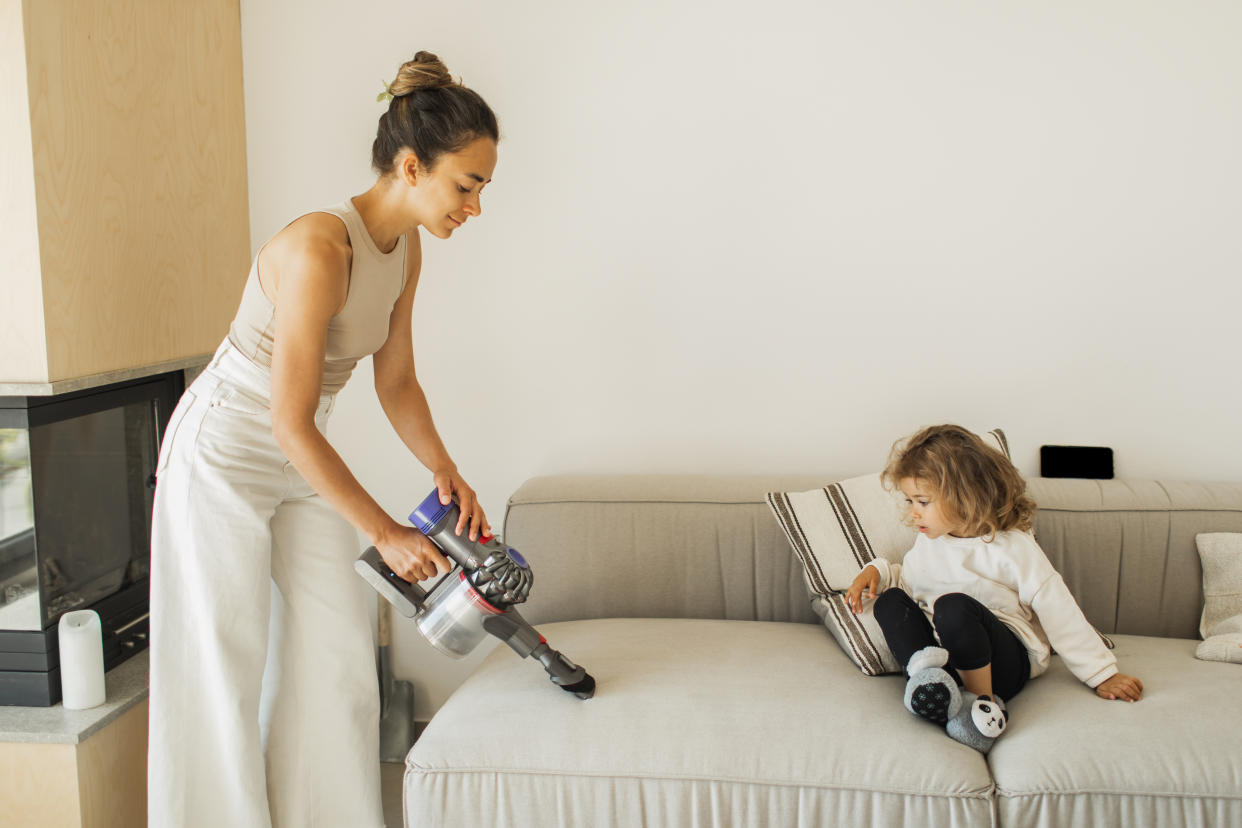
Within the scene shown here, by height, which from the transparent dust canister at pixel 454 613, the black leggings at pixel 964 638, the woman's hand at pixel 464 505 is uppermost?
the woman's hand at pixel 464 505

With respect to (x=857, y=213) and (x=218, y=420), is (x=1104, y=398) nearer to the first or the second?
(x=857, y=213)

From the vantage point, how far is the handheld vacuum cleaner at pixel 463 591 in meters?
1.67

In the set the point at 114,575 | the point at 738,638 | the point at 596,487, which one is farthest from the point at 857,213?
the point at 114,575

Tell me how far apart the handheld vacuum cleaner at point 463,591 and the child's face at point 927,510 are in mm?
720

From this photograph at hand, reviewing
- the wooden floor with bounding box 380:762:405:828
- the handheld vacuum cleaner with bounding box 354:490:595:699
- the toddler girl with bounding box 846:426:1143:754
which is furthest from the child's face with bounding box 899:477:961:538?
the wooden floor with bounding box 380:762:405:828

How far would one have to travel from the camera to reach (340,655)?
182 cm

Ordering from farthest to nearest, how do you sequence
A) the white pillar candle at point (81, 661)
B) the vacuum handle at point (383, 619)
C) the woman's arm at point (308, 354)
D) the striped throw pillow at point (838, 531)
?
the vacuum handle at point (383, 619)
the striped throw pillow at point (838, 531)
the white pillar candle at point (81, 661)
the woman's arm at point (308, 354)

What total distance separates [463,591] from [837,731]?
66cm

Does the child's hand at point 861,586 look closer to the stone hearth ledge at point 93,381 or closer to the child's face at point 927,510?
the child's face at point 927,510

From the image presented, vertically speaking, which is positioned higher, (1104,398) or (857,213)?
(857,213)

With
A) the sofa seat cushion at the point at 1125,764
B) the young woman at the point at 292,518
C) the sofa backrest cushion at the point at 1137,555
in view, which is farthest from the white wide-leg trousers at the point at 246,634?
the sofa backrest cushion at the point at 1137,555

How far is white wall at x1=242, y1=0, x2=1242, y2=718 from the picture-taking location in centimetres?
233

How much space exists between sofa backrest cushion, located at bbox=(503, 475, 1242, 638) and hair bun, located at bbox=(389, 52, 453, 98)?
3.23 ft

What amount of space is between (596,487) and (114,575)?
1.07 m
